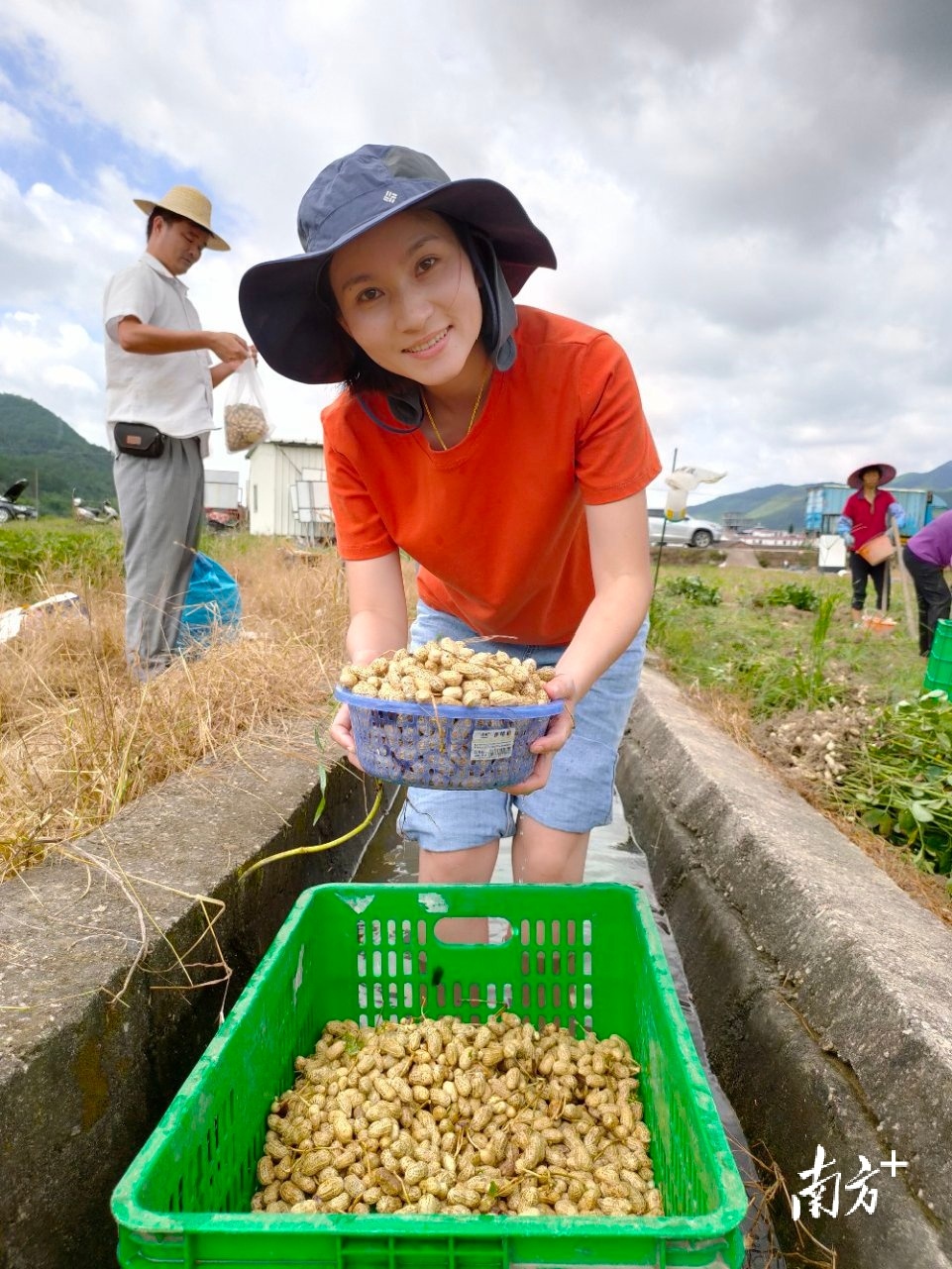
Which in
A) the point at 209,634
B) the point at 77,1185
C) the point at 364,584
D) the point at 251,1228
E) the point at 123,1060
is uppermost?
the point at 364,584

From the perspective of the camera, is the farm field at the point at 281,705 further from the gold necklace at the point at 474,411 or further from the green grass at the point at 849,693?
the gold necklace at the point at 474,411

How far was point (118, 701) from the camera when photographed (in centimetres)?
266

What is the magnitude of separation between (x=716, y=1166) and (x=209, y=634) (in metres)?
3.38

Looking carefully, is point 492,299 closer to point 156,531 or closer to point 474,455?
point 474,455

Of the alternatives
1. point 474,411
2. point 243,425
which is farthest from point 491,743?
point 243,425

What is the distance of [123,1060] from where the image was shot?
4.66 ft

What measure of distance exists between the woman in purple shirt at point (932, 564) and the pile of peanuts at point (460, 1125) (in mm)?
5860

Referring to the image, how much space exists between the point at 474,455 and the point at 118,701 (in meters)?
1.53

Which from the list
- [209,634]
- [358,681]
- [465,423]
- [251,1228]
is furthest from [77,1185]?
[209,634]

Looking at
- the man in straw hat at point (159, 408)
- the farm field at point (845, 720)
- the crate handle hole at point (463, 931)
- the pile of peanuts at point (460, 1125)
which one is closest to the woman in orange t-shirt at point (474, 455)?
the crate handle hole at point (463, 931)

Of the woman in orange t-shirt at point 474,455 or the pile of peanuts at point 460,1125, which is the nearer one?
the pile of peanuts at point 460,1125

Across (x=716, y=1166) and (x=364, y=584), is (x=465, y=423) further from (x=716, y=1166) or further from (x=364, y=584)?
(x=716, y=1166)

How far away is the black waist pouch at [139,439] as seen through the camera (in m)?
3.61

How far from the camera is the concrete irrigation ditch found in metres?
1.25
